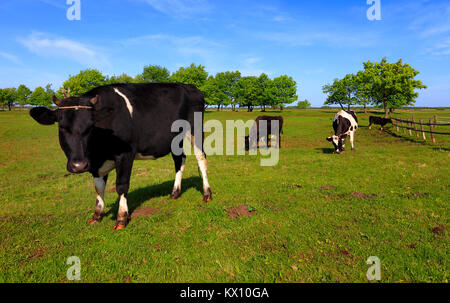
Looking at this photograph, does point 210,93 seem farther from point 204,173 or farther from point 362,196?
point 362,196

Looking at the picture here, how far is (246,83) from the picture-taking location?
88750 mm

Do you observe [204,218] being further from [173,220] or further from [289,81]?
[289,81]

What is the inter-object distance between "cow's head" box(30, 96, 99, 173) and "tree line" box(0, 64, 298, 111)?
69.7m

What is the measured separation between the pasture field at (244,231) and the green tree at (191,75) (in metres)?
68.6

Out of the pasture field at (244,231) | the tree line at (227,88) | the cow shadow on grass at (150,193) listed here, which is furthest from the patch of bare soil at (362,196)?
Answer: the tree line at (227,88)

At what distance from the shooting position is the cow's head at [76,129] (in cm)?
369

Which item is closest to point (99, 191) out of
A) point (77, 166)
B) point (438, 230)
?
point (77, 166)

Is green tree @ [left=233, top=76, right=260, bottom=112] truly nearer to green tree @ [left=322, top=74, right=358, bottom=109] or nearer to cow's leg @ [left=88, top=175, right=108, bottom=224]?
green tree @ [left=322, top=74, right=358, bottom=109]

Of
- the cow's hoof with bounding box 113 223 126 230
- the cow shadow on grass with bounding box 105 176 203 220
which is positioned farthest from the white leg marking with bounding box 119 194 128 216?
the cow shadow on grass with bounding box 105 176 203 220

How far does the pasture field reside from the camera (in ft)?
11.5

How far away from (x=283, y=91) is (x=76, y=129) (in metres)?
84.4

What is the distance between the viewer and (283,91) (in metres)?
82.1

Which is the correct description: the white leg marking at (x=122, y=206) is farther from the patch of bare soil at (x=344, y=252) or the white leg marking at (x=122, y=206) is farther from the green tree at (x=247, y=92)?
the green tree at (x=247, y=92)

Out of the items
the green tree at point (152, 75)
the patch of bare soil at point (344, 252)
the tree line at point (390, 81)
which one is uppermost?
the green tree at point (152, 75)
